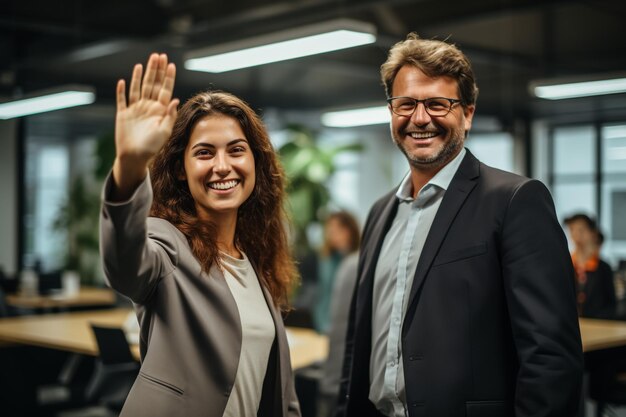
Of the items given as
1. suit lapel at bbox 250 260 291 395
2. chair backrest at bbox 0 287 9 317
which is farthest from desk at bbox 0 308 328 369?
suit lapel at bbox 250 260 291 395

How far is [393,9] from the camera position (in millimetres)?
8539

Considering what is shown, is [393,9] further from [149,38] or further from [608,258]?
[608,258]

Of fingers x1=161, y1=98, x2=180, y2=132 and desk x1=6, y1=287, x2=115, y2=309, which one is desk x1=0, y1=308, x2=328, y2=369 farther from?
fingers x1=161, y1=98, x2=180, y2=132

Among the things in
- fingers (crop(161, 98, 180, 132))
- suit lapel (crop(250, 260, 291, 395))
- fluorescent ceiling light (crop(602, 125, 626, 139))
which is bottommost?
suit lapel (crop(250, 260, 291, 395))

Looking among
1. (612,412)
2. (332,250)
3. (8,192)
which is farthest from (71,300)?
(612,412)

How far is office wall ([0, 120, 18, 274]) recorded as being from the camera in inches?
231

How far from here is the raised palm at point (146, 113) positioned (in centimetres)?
148

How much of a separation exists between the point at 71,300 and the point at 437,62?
534 centimetres

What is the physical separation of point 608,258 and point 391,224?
12.3 feet

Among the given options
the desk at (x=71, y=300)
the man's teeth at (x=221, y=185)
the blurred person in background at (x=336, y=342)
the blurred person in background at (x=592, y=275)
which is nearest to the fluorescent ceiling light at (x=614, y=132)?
the blurred person in background at (x=592, y=275)

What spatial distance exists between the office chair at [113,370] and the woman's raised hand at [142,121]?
8.46ft

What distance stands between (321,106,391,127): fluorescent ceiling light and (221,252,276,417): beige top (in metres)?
6.75

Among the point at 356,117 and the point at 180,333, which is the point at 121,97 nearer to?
the point at 180,333

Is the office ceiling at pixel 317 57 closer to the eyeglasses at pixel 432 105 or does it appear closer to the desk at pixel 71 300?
the desk at pixel 71 300
